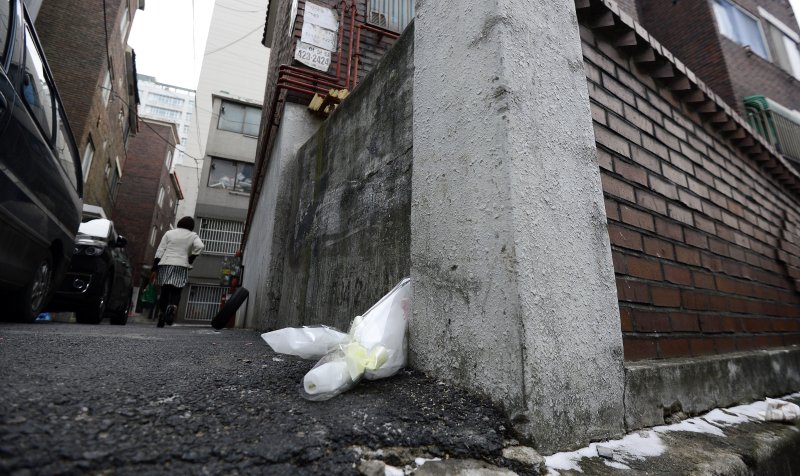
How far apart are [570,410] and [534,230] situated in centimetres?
56

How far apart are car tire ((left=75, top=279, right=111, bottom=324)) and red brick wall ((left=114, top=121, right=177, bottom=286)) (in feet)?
65.5

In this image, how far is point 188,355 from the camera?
6.11 ft

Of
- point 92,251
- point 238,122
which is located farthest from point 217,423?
point 238,122

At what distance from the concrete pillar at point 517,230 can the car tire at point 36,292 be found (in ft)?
11.4

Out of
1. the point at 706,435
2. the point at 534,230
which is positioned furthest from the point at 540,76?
the point at 706,435

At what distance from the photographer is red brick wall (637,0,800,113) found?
26.2 ft

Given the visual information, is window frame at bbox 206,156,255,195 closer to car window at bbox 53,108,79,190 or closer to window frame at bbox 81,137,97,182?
window frame at bbox 81,137,97,182

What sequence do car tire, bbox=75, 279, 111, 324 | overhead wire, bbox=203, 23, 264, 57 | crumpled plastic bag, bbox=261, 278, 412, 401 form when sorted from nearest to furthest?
crumpled plastic bag, bbox=261, 278, 412, 401 → car tire, bbox=75, 279, 111, 324 → overhead wire, bbox=203, 23, 264, 57

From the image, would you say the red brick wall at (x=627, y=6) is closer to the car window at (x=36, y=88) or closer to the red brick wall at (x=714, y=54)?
the red brick wall at (x=714, y=54)

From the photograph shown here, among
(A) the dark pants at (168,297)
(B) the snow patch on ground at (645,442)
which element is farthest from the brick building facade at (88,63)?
(B) the snow patch on ground at (645,442)

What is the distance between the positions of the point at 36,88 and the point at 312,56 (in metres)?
3.28

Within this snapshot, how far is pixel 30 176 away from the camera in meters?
2.46

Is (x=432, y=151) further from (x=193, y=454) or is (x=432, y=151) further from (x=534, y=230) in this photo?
(x=193, y=454)

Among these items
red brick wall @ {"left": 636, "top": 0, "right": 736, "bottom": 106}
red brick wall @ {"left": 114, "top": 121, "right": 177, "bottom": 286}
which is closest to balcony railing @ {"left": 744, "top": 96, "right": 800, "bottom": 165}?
red brick wall @ {"left": 636, "top": 0, "right": 736, "bottom": 106}
